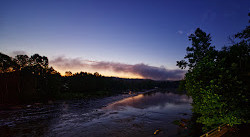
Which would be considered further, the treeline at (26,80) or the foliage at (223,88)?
the treeline at (26,80)

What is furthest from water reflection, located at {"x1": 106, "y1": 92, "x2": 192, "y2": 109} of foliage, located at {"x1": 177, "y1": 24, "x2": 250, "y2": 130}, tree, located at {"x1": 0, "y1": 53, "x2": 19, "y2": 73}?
tree, located at {"x1": 0, "y1": 53, "x2": 19, "y2": 73}

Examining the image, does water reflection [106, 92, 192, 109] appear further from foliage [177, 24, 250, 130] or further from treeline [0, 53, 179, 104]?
foliage [177, 24, 250, 130]

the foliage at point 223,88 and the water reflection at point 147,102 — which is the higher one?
the foliage at point 223,88

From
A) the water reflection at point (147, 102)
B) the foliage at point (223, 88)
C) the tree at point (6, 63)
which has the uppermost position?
the tree at point (6, 63)

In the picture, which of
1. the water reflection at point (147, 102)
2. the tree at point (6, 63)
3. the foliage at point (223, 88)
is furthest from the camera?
the water reflection at point (147, 102)

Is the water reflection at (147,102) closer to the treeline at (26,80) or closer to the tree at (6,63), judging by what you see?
the treeline at (26,80)

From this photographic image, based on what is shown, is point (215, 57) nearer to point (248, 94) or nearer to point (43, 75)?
point (248, 94)

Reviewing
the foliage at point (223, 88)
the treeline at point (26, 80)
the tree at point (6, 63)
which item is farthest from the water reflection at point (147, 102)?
A: the tree at point (6, 63)

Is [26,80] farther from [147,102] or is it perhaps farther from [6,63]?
[147,102]

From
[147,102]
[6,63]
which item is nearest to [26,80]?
[6,63]

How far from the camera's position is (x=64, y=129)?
2430cm

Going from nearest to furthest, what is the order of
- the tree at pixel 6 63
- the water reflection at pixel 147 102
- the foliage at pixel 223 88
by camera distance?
1. the foliage at pixel 223 88
2. the tree at pixel 6 63
3. the water reflection at pixel 147 102

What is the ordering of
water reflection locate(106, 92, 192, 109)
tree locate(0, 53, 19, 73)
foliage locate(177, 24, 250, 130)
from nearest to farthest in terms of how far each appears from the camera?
foliage locate(177, 24, 250, 130)
tree locate(0, 53, 19, 73)
water reflection locate(106, 92, 192, 109)

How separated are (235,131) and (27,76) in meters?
69.7
